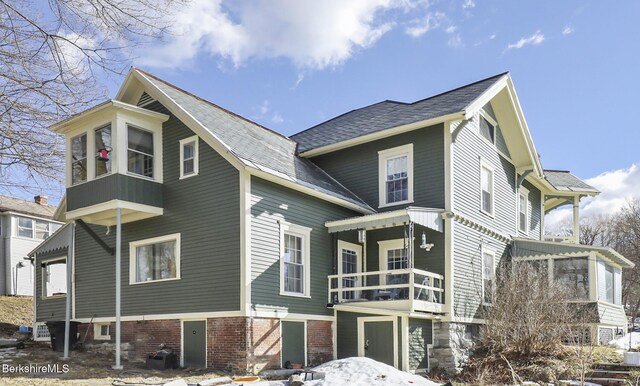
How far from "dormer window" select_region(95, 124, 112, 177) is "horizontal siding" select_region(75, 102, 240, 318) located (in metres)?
1.47

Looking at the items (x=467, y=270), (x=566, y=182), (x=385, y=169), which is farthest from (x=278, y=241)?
(x=566, y=182)

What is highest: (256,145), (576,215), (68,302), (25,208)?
(256,145)

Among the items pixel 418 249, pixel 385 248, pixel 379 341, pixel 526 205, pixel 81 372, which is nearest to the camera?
pixel 81 372

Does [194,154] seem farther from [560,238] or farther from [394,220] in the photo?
[560,238]

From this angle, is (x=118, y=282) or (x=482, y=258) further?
(x=482, y=258)

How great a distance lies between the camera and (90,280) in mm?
17406

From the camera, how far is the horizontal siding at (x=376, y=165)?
1642 cm

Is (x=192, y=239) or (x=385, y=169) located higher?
(x=385, y=169)

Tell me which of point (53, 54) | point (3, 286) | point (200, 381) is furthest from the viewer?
point (3, 286)

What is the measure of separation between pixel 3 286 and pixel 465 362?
2442 cm

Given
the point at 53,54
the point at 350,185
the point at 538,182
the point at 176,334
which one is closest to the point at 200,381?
the point at 176,334

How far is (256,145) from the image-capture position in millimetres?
16094

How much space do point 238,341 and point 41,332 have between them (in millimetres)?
9814

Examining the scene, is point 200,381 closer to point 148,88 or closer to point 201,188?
point 201,188
